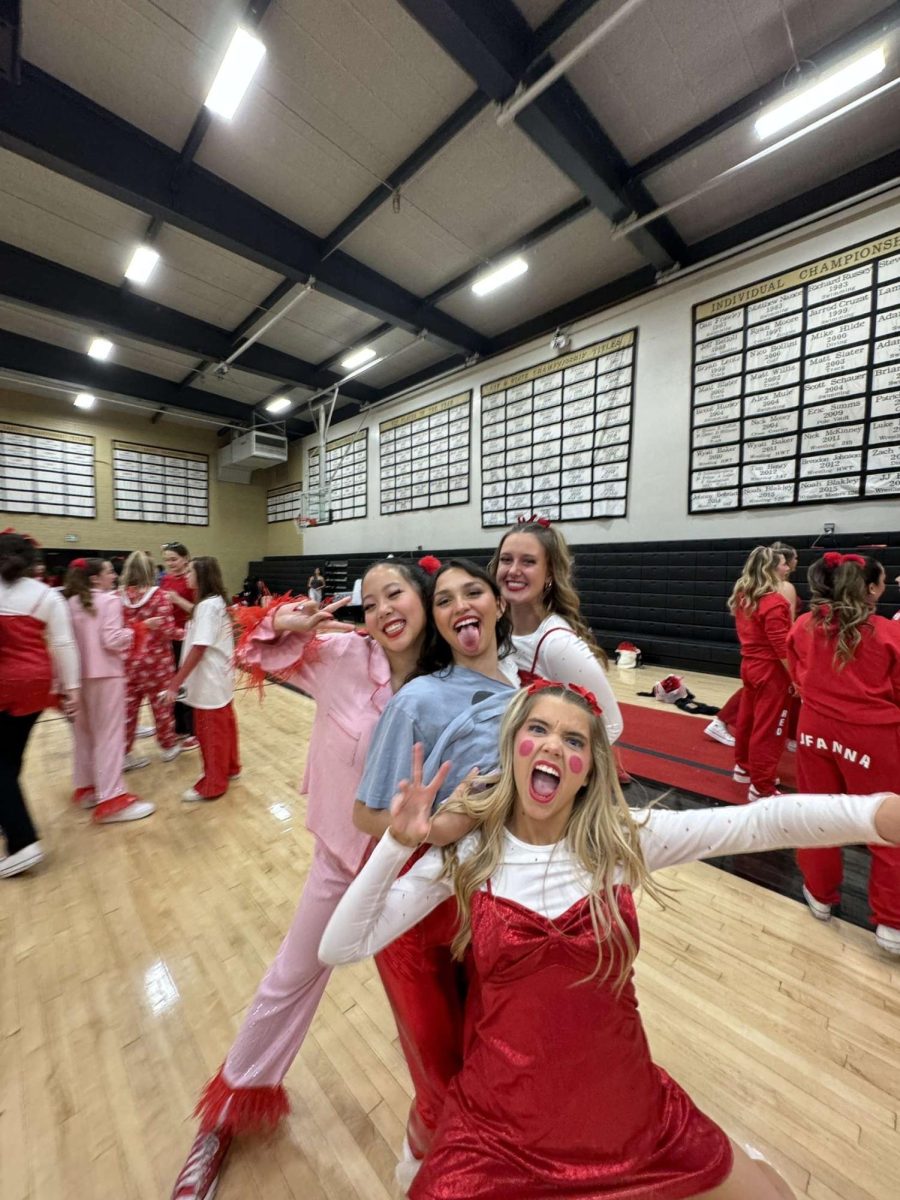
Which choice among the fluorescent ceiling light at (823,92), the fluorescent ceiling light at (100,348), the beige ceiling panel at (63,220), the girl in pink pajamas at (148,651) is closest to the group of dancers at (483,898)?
the girl in pink pajamas at (148,651)

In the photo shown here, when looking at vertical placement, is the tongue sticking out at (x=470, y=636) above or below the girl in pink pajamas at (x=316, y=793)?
above

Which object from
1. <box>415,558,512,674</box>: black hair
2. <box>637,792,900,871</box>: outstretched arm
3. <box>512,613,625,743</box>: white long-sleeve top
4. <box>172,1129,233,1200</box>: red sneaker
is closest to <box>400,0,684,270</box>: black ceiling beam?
<box>415,558,512,674</box>: black hair

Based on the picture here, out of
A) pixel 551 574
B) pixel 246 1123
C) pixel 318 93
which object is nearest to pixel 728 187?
pixel 318 93

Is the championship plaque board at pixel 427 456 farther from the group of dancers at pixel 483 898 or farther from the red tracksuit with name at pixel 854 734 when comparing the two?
the group of dancers at pixel 483 898

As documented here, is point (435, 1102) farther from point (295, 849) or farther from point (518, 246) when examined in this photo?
point (518, 246)

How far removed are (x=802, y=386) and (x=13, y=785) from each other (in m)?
7.00

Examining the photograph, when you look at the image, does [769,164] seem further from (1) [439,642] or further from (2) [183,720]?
(2) [183,720]

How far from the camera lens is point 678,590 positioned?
588 centimetres

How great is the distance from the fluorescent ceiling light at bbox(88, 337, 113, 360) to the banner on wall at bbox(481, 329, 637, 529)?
20.8ft

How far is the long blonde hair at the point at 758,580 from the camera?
2.67m

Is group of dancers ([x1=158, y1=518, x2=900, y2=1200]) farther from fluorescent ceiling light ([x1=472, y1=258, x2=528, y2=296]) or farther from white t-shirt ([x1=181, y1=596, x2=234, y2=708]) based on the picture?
fluorescent ceiling light ([x1=472, y1=258, x2=528, y2=296])

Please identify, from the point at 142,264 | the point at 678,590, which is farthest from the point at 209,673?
the point at 142,264

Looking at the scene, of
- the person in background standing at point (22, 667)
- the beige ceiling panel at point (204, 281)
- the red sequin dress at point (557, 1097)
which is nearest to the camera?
the red sequin dress at point (557, 1097)

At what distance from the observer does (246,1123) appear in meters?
1.20
